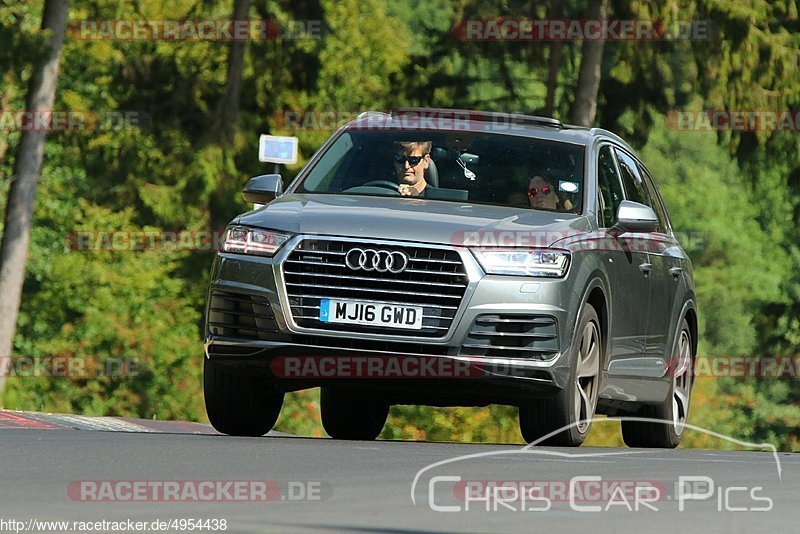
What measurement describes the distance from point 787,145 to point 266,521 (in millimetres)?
29514

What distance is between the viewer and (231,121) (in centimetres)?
4172

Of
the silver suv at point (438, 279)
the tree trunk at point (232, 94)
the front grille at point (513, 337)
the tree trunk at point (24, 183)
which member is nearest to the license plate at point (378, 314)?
the silver suv at point (438, 279)

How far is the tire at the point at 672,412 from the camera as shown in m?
13.8

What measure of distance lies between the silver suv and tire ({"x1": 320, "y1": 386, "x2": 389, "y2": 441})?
2.17 metres

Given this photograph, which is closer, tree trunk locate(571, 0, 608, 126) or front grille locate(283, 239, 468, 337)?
front grille locate(283, 239, 468, 337)

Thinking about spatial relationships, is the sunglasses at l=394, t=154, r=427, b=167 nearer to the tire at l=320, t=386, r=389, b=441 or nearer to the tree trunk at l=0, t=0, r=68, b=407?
the tire at l=320, t=386, r=389, b=441


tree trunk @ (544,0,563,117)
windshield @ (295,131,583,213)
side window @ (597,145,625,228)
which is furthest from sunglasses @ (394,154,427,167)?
Answer: tree trunk @ (544,0,563,117)

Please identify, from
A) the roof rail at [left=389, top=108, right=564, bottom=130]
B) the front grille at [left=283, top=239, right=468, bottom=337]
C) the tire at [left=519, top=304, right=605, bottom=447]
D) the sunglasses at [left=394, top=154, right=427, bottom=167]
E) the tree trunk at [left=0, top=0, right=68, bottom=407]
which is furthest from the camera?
the tree trunk at [left=0, top=0, right=68, bottom=407]

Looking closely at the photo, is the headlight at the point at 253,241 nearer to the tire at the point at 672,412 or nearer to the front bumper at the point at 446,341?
the front bumper at the point at 446,341

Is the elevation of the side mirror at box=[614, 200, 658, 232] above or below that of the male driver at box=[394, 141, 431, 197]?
below

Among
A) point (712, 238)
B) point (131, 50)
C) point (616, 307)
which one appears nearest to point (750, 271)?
point (712, 238)

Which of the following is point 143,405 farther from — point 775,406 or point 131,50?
point 775,406

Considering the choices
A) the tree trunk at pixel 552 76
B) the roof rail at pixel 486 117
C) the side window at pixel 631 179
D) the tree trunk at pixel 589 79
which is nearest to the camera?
the roof rail at pixel 486 117

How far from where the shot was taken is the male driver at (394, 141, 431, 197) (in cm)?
1191
